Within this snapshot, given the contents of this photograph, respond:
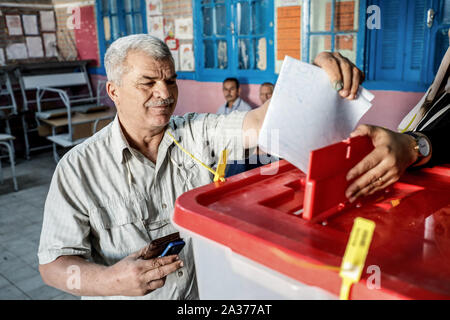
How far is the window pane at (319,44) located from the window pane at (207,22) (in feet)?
4.95

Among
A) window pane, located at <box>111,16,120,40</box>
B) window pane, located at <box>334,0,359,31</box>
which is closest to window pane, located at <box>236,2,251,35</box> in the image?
window pane, located at <box>334,0,359,31</box>

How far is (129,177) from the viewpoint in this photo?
1279 mm

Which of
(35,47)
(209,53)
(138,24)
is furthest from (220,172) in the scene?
(35,47)

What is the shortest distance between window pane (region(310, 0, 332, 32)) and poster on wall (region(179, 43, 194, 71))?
1.88m

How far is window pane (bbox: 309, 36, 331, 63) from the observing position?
3.80 m

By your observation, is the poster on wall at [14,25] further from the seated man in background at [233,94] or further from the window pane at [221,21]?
the seated man in background at [233,94]

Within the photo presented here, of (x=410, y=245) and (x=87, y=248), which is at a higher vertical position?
(x=410, y=245)

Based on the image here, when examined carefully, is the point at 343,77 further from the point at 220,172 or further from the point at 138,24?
the point at 138,24

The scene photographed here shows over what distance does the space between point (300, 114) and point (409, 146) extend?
1.00 ft

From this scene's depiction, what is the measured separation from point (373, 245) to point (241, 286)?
218 mm

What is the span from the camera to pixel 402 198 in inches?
31.0

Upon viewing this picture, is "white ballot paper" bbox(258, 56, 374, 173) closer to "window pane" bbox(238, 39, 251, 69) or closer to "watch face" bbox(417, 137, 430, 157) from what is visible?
"watch face" bbox(417, 137, 430, 157)
